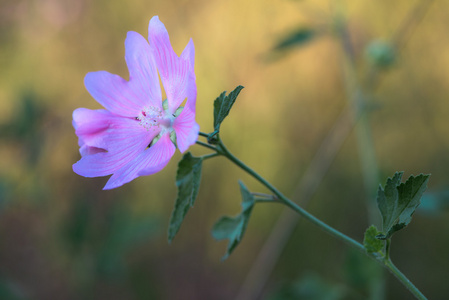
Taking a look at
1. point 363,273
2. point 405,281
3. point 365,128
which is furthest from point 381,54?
point 405,281

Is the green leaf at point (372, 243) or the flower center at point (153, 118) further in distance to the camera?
the flower center at point (153, 118)

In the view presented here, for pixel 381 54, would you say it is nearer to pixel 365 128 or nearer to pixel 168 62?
pixel 365 128

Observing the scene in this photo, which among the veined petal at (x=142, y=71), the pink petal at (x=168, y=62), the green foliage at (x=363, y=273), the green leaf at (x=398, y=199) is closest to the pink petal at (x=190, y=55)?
the pink petal at (x=168, y=62)

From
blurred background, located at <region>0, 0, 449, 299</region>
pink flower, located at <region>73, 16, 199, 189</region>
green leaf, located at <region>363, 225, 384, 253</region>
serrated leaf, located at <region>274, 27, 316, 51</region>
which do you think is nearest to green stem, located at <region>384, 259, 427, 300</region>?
green leaf, located at <region>363, 225, 384, 253</region>

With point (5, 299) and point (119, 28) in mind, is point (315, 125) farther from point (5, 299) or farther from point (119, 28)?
point (5, 299)

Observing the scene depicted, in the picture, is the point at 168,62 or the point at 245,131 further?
the point at 245,131

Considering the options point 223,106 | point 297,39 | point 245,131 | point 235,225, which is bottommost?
point 235,225

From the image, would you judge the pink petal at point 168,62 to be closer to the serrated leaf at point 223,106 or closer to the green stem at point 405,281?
the serrated leaf at point 223,106
